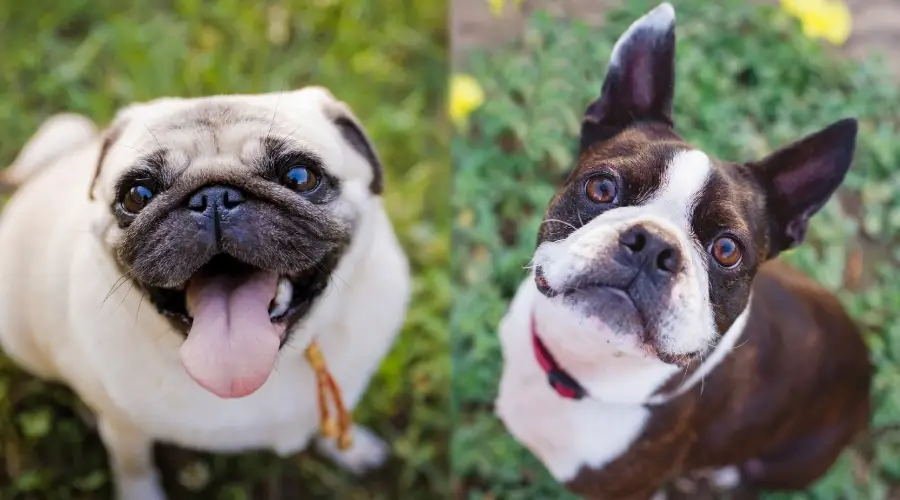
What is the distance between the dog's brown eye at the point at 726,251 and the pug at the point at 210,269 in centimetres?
45

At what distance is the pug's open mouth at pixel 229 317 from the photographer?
944 mm

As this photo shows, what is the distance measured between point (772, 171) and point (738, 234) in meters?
0.12

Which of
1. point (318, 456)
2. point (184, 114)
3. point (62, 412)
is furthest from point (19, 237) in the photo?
point (318, 456)

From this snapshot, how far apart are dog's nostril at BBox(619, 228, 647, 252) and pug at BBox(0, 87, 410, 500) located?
1.14 feet

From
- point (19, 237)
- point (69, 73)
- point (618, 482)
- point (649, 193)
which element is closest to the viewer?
point (649, 193)

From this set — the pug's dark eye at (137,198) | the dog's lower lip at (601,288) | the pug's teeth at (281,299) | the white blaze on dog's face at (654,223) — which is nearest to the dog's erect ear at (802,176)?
the white blaze on dog's face at (654,223)

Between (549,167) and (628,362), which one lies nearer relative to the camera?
(628,362)

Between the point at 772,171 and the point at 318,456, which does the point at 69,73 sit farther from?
the point at 772,171

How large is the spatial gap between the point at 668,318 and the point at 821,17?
0.67 meters

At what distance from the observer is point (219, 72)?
141 centimetres

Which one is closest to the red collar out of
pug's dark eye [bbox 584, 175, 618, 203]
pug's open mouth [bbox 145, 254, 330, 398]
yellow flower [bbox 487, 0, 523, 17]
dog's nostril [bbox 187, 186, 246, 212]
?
pug's dark eye [bbox 584, 175, 618, 203]

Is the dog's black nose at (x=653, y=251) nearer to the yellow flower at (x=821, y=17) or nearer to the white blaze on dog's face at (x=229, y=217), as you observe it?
the white blaze on dog's face at (x=229, y=217)

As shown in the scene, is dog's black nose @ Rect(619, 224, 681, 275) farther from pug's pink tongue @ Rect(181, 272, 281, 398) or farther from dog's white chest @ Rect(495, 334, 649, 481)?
pug's pink tongue @ Rect(181, 272, 281, 398)

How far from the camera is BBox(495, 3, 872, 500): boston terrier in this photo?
0.89 m
